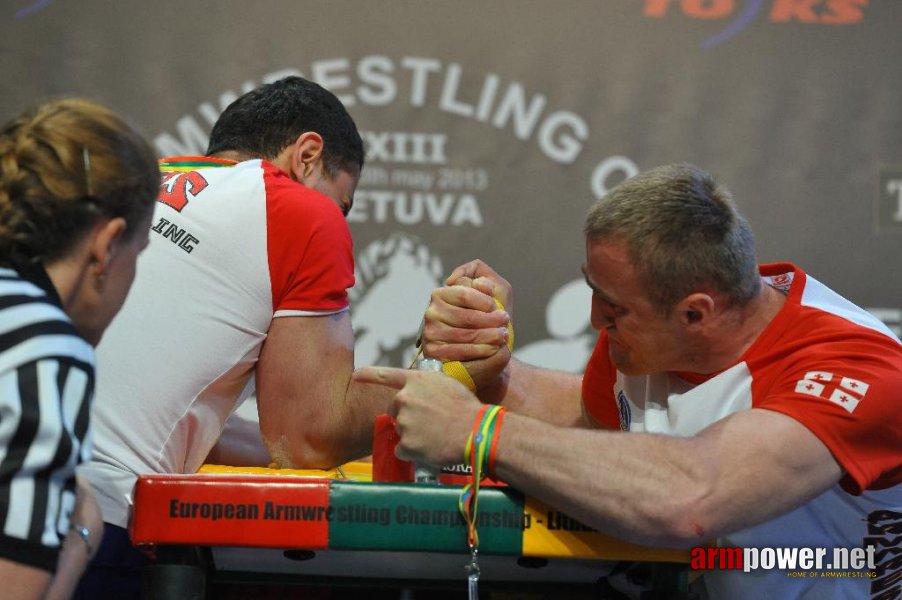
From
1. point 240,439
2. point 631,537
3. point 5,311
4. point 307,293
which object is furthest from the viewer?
point 240,439

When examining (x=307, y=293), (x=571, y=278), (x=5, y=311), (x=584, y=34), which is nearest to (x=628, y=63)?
(x=584, y=34)

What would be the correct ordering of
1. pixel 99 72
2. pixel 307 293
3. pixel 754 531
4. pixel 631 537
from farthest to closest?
pixel 99 72 → pixel 307 293 → pixel 754 531 → pixel 631 537

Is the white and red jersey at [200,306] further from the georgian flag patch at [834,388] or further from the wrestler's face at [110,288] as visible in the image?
the georgian flag patch at [834,388]

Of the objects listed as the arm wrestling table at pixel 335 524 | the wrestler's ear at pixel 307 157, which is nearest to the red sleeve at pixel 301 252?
the wrestler's ear at pixel 307 157

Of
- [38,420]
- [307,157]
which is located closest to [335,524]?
[38,420]

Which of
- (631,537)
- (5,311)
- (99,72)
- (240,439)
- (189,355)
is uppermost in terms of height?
(99,72)

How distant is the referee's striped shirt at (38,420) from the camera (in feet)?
3.19

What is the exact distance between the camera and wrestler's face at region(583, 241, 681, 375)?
1.65 meters

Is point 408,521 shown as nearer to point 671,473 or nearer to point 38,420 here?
point 671,473

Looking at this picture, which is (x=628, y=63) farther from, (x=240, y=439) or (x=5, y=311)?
(x=5, y=311)

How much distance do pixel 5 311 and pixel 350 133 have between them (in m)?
1.34

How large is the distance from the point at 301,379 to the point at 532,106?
183 cm

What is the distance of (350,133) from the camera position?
2283 millimetres

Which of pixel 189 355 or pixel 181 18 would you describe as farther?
pixel 181 18
